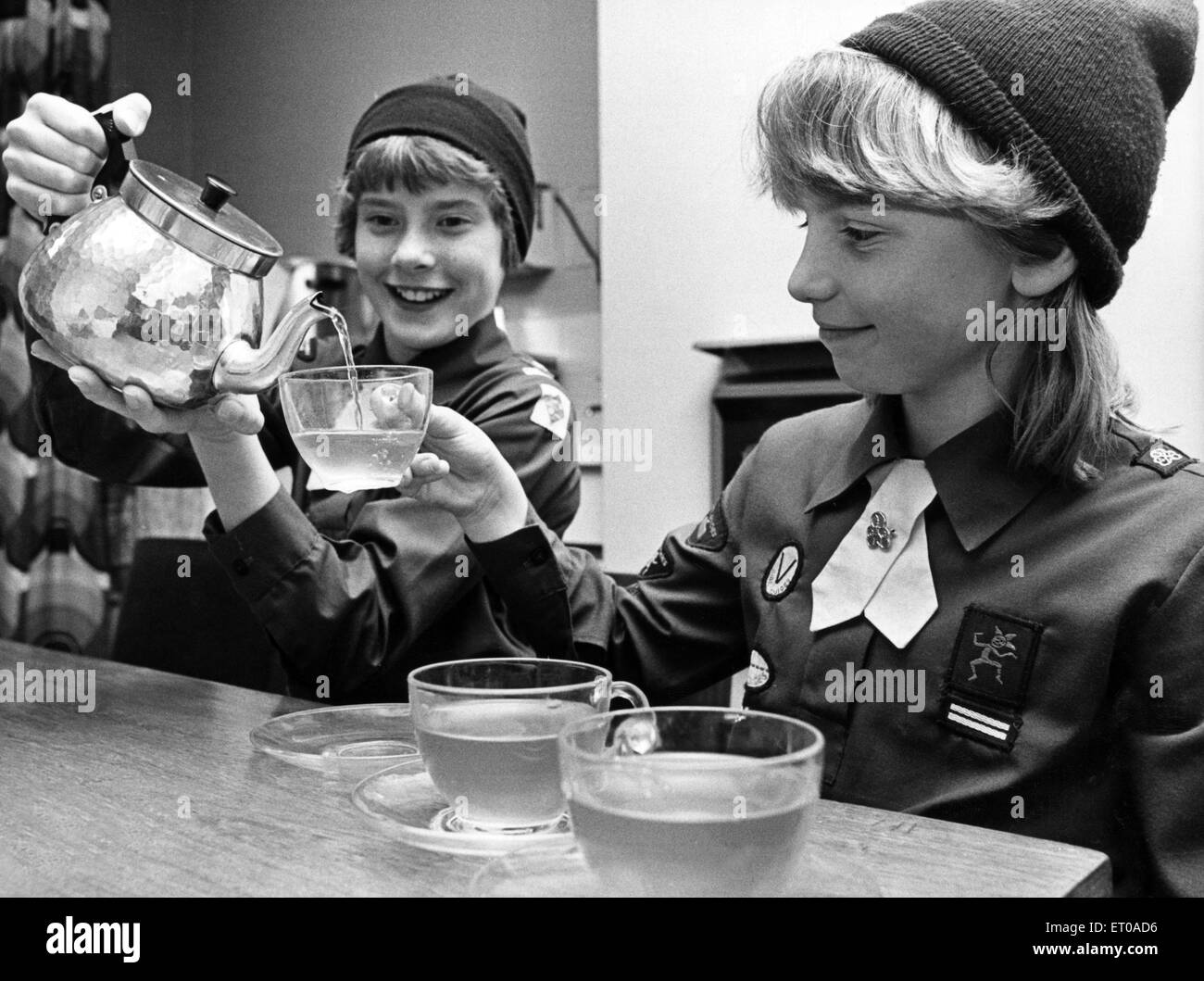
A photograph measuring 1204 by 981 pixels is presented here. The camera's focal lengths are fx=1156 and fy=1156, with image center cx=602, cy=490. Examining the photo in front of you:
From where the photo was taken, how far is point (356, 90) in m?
3.84

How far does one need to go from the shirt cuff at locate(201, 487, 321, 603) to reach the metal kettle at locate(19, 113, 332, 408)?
15 cm

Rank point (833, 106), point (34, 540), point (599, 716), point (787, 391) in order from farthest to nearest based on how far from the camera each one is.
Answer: point (34, 540) < point (787, 391) < point (833, 106) < point (599, 716)

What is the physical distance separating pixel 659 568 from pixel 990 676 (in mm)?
388

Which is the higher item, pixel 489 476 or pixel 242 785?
pixel 489 476

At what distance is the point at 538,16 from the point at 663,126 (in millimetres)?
827

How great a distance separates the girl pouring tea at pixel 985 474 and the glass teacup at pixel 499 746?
0.34 metres

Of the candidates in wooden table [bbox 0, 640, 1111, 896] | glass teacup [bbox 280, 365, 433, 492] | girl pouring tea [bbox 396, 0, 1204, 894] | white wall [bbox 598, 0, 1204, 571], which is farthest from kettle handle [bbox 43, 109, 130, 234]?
white wall [bbox 598, 0, 1204, 571]

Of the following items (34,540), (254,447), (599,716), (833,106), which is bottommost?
(34,540)

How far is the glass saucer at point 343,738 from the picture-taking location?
79cm

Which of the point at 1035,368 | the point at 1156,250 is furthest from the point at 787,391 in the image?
the point at 1035,368

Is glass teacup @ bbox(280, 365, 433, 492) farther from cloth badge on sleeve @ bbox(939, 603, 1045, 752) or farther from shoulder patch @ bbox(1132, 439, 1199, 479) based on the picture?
shoulder patch @ bbox(1132, 439, 1199, 479)

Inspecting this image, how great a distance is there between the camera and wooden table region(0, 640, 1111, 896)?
57 centimetres

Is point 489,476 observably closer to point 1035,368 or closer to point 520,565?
point 520,565
